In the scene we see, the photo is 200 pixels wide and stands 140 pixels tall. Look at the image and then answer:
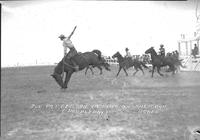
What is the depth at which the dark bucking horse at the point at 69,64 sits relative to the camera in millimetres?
5082

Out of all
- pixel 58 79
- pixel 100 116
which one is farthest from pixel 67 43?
pixel 100 116

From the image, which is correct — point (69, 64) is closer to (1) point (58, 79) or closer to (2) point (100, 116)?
(1) point (58, 79)

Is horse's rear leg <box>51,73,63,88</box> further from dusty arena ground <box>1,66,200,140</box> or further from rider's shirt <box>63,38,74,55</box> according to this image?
rider's shirt <box>63,38,74,55</box>

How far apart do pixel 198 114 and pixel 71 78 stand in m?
2.69

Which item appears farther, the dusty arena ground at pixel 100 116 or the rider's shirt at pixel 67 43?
the rider's shirt at pixel 67 43

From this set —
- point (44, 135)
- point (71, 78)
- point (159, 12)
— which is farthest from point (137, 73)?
point (44, 135)

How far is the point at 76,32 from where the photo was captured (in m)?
4.48

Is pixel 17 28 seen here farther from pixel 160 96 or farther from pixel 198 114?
pixel 198 114

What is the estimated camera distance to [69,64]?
5500mm

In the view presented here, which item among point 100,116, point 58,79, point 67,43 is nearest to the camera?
point 100,116
